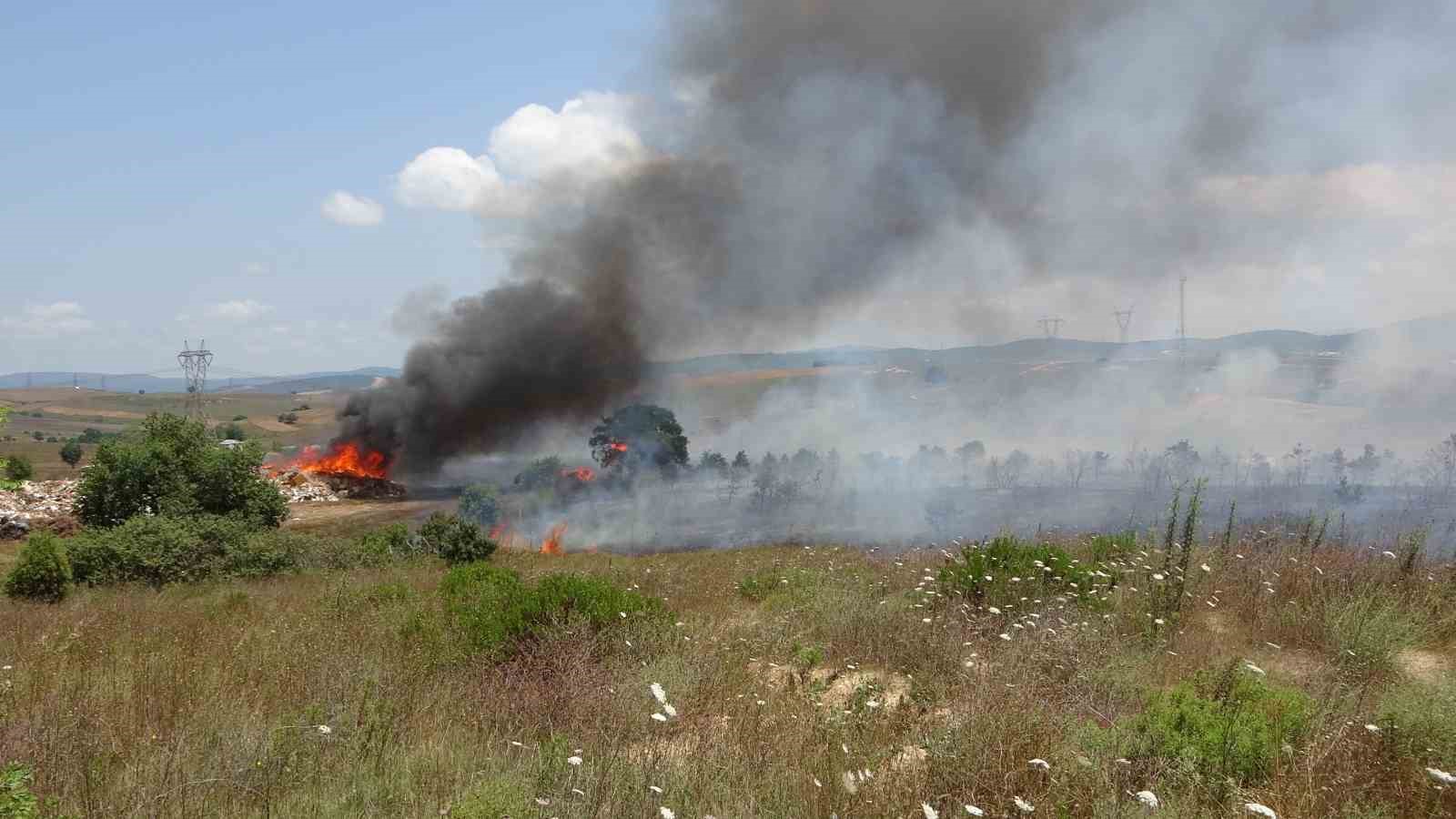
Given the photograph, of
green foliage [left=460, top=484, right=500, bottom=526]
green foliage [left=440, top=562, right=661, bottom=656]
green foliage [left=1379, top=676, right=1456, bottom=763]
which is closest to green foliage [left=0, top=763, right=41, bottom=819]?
green foliage [left=440, top=562, right=661, bottom=656]

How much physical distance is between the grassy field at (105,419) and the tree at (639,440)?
61.8 feet

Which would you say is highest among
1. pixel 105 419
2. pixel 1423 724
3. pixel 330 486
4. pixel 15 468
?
pixel 15 468

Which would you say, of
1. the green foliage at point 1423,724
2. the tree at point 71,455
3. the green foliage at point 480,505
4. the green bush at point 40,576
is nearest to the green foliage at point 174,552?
the green bush at point 40,576

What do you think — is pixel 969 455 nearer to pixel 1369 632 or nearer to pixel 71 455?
pixel 1369 632

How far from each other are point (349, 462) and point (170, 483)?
2515cm

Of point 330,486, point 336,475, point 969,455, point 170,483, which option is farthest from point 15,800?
point 336,475

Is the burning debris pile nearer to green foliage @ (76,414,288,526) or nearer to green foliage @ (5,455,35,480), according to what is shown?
green foliage @ (5,455,35,480)

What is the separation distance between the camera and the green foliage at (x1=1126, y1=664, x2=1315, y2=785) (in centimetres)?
415

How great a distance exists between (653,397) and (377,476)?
1607cm

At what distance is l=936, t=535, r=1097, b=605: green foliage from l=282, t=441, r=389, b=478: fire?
44.1 m

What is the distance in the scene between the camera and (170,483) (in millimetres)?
23141

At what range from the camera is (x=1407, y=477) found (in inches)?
1337

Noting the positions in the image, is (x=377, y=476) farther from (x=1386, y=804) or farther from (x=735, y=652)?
(x=1386, y=804)

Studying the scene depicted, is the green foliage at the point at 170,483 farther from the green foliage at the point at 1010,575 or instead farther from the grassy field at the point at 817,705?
the green foliage at the point at 1010,575
